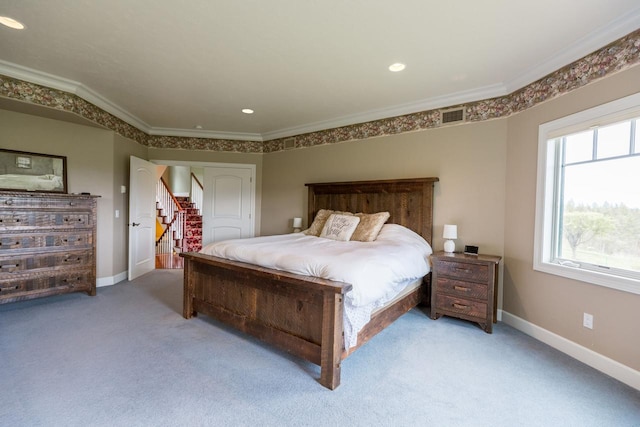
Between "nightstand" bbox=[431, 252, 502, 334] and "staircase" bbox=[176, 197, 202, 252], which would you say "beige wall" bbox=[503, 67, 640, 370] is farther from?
"staircase" bbox=[176, 197, 202, 252]

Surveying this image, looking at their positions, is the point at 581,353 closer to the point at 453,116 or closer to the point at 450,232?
the point at 450,232

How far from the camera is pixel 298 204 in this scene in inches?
202

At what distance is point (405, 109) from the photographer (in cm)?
385

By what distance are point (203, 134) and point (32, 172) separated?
2.45 m

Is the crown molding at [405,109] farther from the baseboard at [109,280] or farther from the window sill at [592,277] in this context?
the baseboard at [109,280]

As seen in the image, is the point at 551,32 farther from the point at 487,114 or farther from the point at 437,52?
the point at 487,114

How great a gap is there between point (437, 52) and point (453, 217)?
73.4 inches

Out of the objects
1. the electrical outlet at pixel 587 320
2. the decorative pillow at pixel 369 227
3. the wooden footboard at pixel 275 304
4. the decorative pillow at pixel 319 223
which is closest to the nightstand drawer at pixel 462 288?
the electrical outlet at pixel 587 320

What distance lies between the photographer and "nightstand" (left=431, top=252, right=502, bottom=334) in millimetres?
2867

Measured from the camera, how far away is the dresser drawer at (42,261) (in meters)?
3.16

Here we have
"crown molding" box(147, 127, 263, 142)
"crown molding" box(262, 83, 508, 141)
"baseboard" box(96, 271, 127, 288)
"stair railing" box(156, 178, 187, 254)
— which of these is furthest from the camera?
"stair railing" box(156, 178, 187, 254)

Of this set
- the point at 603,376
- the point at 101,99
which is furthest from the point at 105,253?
the point at 603,376

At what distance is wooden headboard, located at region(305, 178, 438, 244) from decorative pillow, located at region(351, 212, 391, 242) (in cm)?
25

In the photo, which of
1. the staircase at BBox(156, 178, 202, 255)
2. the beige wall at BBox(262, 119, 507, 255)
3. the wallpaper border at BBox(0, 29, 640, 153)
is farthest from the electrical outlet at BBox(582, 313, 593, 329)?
the staircase at BBox(156, 178, 202, 255)
